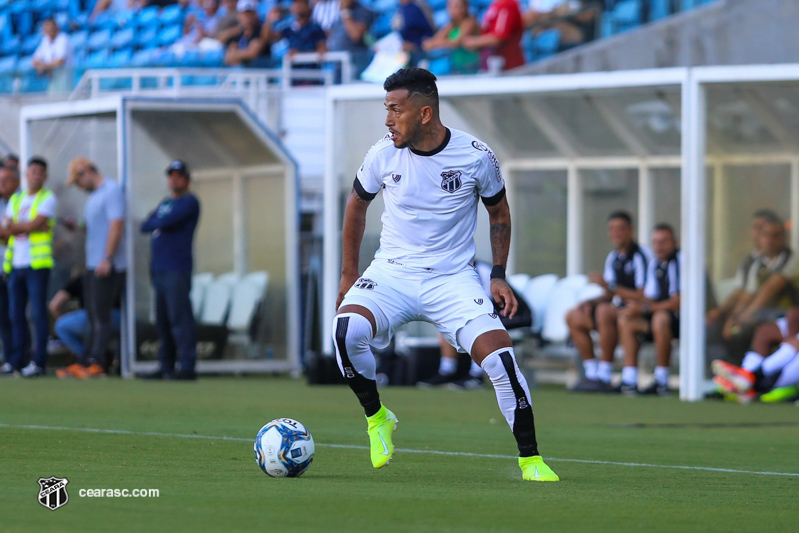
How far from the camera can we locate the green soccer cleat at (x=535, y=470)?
6184 millimetres

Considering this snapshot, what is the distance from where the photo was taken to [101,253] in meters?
14.6

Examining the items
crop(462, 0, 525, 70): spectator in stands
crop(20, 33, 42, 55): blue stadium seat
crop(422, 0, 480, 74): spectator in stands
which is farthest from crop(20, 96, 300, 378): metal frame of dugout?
crop(20, 33, 42, 55): blue stadium seat

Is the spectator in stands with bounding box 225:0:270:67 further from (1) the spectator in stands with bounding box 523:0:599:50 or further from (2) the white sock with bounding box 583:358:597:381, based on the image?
(2) the white sock with bounding box 583:358:597:381

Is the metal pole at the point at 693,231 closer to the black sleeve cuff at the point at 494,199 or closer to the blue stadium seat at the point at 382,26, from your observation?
the black sleeve cuff at the point at 494,199

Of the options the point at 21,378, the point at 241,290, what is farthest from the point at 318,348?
the point at 21,378

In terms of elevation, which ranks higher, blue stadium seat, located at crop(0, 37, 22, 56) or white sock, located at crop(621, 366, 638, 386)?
blue stadium seat, located at crop(0, 37, 22, 56)

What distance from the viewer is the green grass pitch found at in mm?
4852

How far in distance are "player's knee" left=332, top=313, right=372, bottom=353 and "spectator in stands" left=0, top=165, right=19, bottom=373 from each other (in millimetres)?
9350

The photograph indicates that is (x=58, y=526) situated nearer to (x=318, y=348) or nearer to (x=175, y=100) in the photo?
(x=175, y=100)

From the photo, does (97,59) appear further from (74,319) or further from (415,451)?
(415,451)

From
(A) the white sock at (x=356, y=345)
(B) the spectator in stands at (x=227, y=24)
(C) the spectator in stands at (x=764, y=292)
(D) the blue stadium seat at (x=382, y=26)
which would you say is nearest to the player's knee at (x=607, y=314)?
(C) the spectator in stands at (x=764, y=292)

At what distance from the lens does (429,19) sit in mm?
17219

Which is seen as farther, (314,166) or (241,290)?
(314,166)

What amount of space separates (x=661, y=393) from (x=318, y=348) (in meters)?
5.15
